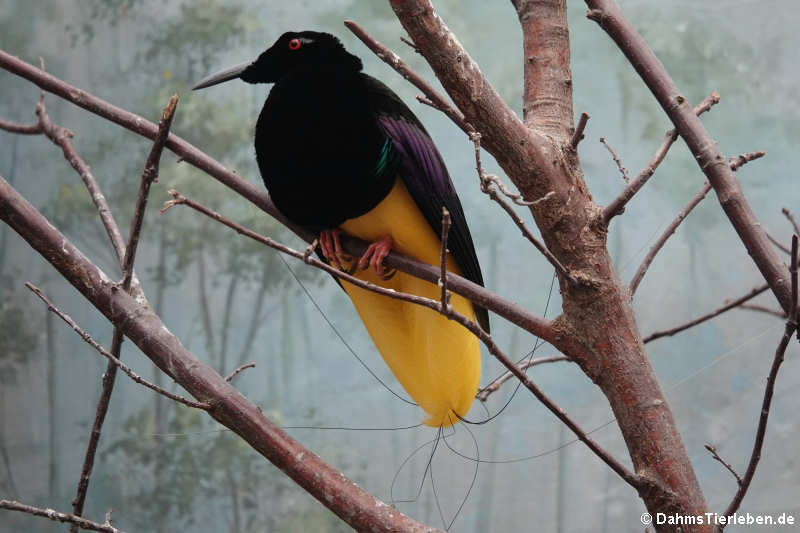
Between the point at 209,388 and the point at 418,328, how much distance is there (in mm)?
282

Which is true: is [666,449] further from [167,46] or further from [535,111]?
[167,46]

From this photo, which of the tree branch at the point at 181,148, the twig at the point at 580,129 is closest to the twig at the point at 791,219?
the twig at the point at 580,129

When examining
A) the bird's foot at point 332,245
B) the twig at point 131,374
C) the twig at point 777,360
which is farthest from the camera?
the bird's foot at point 332,245

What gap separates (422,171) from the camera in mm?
862

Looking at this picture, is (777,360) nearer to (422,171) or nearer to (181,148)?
(422,171)

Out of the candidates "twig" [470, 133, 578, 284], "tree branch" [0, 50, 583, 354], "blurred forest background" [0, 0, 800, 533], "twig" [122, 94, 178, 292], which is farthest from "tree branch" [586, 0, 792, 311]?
"blurred forest background" [0, 0, 800, 533]

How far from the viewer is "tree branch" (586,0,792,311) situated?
0.66 m

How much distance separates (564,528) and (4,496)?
1645 millimetres

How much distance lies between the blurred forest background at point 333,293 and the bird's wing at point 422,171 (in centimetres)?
136

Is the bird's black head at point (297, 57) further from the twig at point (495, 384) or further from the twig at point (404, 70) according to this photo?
the twig at point (495, 384)

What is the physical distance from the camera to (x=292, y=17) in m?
2.45

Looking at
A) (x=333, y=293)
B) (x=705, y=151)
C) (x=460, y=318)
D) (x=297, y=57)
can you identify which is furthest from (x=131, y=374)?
(x=333, y=293)

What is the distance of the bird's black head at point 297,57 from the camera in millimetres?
909

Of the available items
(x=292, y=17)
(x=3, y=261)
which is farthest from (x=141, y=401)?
(x=292, y=17)
